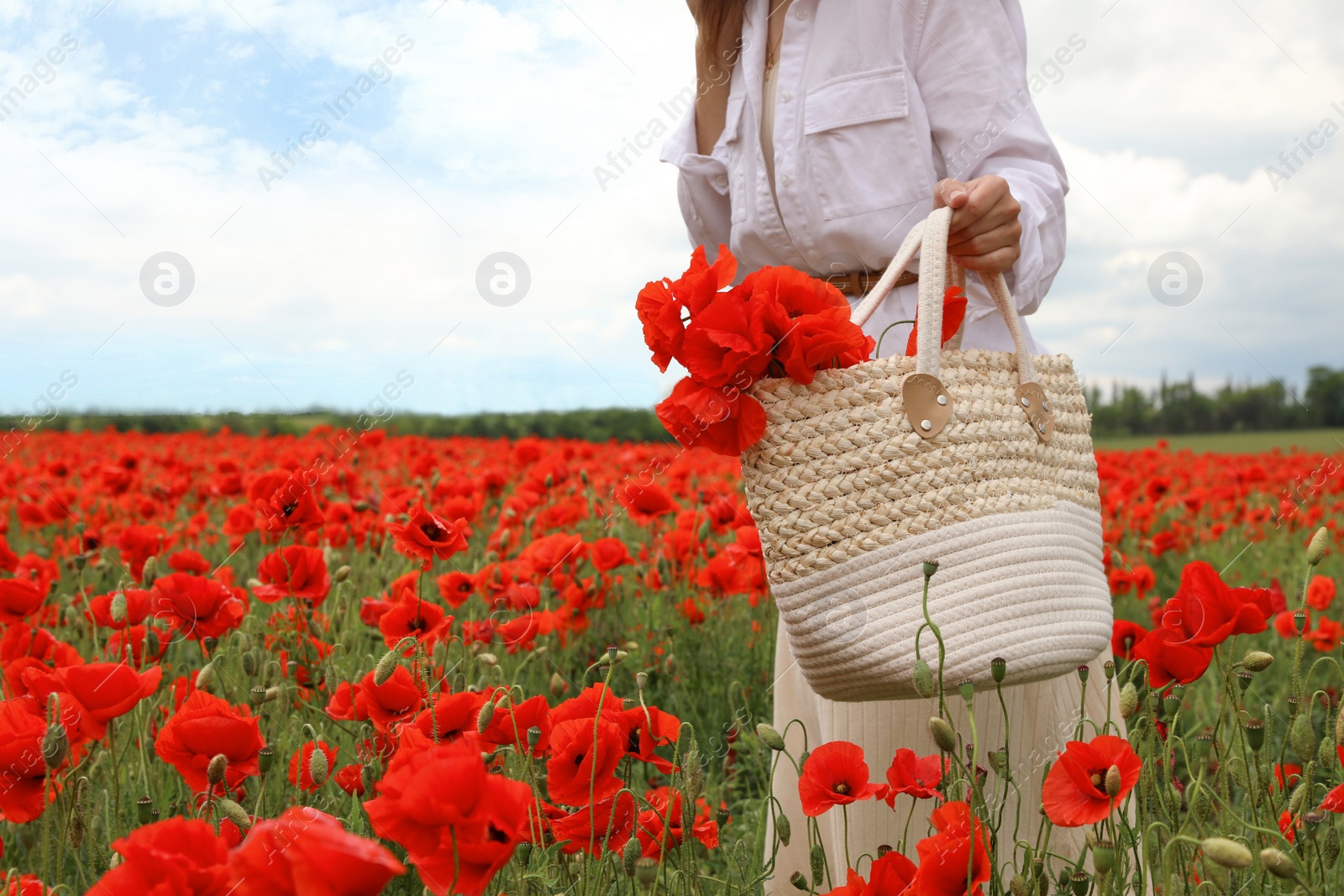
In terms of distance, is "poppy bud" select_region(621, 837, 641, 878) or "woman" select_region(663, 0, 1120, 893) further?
"woman" select_region(663, 0, 1120, 893)

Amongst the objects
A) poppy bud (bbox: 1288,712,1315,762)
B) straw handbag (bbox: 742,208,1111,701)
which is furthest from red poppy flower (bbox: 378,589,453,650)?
poppy bud (bbox: 1288,712,1315,762)

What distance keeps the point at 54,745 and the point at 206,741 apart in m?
0.14

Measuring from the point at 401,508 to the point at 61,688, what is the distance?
1.46 metres

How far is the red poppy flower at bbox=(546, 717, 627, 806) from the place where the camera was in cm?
84

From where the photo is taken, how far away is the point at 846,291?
54.9 inches

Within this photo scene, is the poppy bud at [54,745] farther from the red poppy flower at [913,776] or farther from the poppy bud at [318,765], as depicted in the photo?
the red poppy flower at [913,776]

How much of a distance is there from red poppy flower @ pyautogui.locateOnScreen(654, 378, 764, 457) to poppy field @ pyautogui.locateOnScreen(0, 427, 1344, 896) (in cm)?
22

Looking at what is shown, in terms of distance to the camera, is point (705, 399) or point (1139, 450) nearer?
point (705, 399)

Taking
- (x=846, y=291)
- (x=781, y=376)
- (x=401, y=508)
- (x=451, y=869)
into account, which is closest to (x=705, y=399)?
(x=781, y=376)

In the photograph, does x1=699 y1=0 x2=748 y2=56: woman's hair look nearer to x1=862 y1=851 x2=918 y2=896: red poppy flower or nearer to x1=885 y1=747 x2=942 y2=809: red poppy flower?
x1=885 y1=747 x2=942 y2=809: red poppy flower

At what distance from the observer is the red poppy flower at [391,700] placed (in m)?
1.00

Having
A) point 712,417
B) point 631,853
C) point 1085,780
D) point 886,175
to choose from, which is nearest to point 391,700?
point 631,853

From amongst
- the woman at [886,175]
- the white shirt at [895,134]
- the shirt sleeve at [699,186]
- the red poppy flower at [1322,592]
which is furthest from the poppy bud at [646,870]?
the red poppy flower at [1322,592]

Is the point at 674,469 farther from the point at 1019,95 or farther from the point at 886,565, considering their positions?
the point at 886,565
